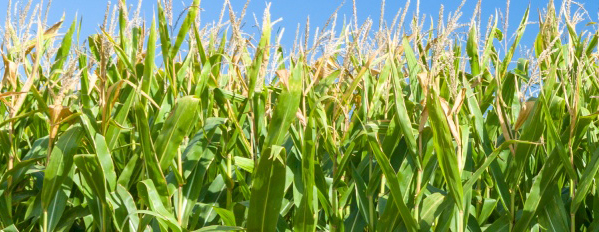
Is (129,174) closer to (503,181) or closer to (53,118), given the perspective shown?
(53,118)

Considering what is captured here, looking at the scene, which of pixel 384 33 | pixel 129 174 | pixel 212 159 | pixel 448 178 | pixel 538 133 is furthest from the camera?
pixel 384 33

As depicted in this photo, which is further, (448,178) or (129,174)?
(129,174)

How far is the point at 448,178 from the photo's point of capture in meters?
1.70

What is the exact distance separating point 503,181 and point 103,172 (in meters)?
1.12

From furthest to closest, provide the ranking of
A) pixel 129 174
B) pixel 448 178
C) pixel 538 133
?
pixel 129 174, pixel 538 133, pixel 448 178

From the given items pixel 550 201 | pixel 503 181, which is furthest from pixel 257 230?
pixel 550 201

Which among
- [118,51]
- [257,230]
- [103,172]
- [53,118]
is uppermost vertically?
[118,51]

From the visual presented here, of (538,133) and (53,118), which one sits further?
(53,118)

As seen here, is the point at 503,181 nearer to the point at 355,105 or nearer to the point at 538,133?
the point at 538,133

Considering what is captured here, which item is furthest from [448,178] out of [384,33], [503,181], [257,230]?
[384,33]

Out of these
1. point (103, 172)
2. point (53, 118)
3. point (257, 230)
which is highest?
point (53, 118)

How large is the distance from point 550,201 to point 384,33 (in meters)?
0.77

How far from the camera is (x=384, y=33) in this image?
226 centimetres

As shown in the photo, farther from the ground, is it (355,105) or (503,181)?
(355,105)
